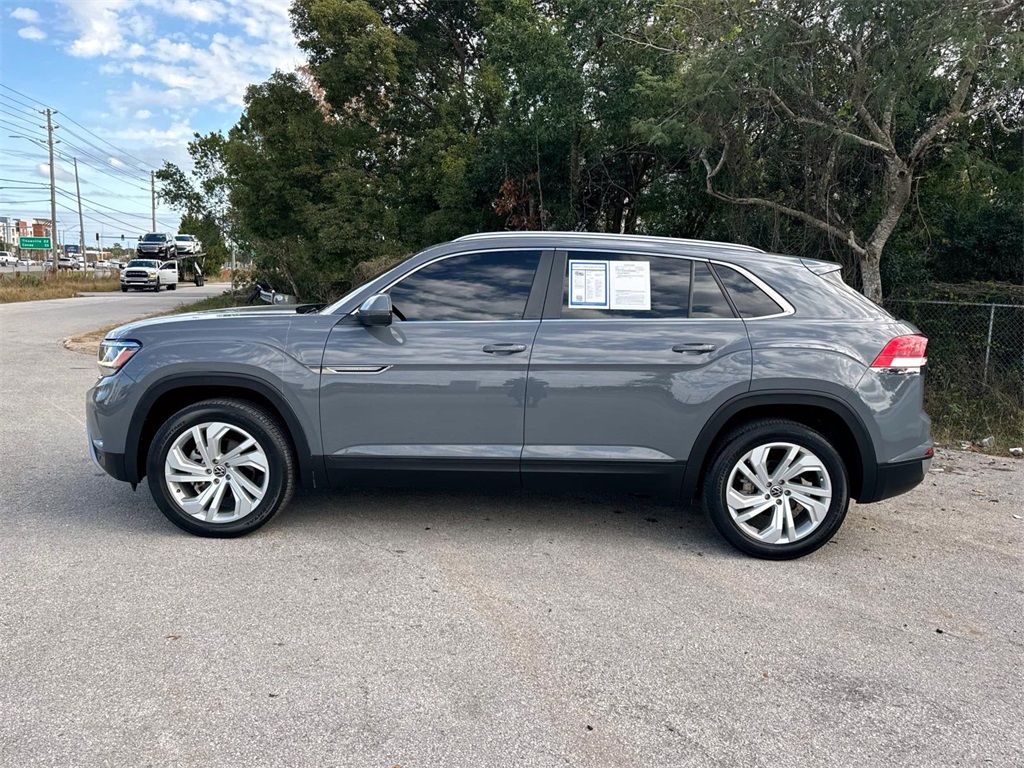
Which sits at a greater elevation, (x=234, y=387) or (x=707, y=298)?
(x=707, y=298)

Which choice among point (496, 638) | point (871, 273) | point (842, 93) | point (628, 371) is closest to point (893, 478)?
point (628, 371)

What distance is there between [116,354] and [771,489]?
3.91 m

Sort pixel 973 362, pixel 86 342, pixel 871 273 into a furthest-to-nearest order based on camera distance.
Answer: pixel 86 342 → pixel 871 273 → pixel 973 362

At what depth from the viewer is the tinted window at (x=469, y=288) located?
425 centimetres

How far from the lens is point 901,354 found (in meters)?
4.06

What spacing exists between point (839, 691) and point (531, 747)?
4.27 feet

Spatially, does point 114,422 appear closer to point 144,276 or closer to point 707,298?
point 707,298

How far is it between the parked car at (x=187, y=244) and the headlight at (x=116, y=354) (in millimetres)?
48728

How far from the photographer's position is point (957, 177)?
36.2 ft

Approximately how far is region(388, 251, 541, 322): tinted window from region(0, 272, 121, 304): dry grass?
2943 cm

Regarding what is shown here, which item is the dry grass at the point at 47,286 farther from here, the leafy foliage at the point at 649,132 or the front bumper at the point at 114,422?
the front bumper at the point at 114,422

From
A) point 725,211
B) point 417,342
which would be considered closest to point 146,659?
point 417,342

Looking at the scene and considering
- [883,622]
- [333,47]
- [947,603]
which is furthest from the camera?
[333,47]

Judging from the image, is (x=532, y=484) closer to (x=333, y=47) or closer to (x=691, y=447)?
(x=691, y=447)
